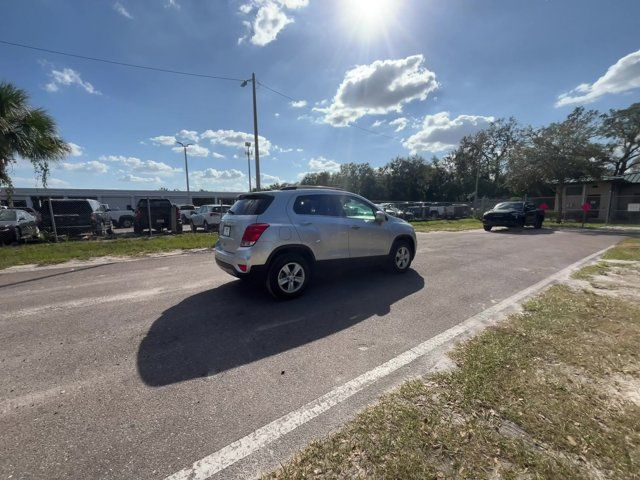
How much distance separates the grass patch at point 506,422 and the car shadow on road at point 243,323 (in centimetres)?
141

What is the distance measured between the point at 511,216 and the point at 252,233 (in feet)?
60.6

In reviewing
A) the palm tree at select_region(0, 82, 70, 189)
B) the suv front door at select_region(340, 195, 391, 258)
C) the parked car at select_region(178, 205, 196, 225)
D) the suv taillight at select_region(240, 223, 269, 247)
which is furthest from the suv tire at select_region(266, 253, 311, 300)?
the parked car at select_region(178, 205, 196, 225)

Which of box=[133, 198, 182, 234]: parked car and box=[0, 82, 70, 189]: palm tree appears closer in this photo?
box=[0, 82, 70, 189]: palm tree

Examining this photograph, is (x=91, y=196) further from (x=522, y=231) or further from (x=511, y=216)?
(x=522, y=231)

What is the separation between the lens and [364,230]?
5656mm

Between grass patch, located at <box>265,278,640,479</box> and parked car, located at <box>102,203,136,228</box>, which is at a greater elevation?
parked car, located at <box>102,203,136,228</box>

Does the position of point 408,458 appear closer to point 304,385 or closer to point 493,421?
point 493,421

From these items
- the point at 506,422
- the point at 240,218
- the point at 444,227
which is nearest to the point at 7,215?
the point at 240,218

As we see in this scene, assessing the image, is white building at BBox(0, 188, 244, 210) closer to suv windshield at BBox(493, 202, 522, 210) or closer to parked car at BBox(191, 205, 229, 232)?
parked car at BBox(191, 205, 229, 232)

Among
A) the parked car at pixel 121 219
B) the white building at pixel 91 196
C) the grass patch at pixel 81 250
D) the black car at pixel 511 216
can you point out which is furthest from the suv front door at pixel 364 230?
the white building at pixel 91 196

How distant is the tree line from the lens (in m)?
24.1

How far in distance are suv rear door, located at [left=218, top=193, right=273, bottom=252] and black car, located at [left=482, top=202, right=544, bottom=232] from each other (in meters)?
17.5

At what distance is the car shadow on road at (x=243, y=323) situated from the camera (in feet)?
9.78

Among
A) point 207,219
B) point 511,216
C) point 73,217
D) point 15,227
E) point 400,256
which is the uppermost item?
point 73,217
